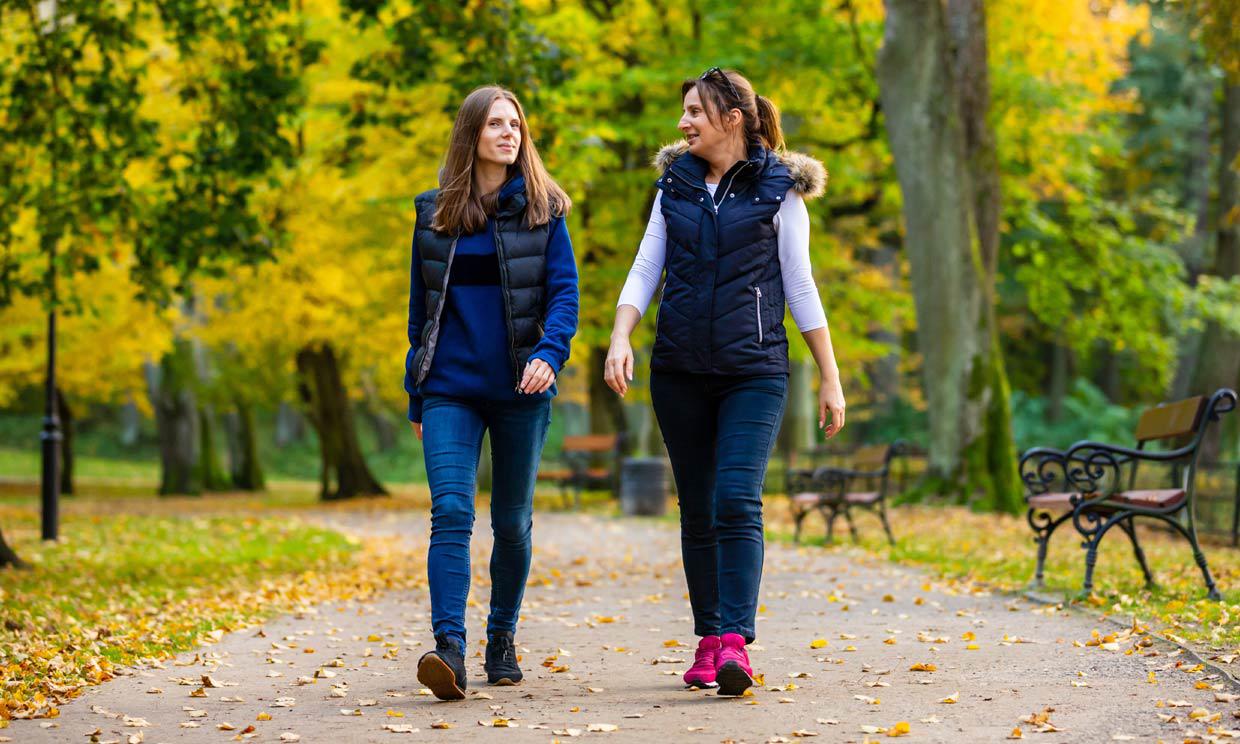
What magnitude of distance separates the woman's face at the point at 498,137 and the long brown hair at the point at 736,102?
0.66m

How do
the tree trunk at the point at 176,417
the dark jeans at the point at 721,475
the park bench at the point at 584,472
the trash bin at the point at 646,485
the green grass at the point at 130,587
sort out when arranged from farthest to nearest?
the tree trunk at the point at 176,417 → the park bench at the point at 584,472 → the trash bin at the point at 646,485 → the green grass at the point at 130,587 → the dark jeans at the point at 721,475

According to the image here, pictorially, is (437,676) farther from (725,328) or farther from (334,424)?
(334,424)

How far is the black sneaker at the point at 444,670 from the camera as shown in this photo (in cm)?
520

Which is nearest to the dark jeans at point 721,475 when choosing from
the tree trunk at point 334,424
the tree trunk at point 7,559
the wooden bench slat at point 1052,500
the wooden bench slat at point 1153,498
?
the wooden bench slat at point 1153,498

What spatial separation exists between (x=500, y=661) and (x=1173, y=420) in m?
4.41

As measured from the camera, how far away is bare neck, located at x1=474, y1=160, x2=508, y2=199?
18.7 feet

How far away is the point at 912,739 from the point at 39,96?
9.63 meters

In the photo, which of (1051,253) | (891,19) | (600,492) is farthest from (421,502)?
(891,19)

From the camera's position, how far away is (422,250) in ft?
18.5

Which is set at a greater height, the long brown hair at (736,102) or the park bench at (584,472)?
the long brown hair at (736,102)

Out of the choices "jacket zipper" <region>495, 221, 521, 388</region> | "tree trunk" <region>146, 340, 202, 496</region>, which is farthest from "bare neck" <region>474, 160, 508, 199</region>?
"tree trunk" <region>146, 340, 202, 496</region>

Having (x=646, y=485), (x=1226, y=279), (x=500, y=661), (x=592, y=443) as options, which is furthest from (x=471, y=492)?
(x=1226, y=279)

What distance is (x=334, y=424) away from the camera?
27.8 metres

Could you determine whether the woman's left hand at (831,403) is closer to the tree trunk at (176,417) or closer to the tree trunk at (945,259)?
the tree trunk at (945,259)
